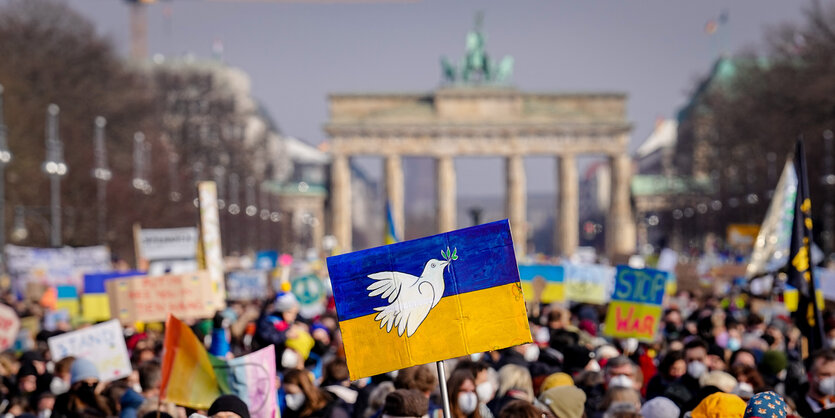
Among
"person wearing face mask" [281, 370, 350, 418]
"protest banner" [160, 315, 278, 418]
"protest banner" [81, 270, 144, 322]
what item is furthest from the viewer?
"protest banner" [81, 270, 144, 322]

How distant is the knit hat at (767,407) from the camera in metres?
6.71

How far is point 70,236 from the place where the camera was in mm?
46625

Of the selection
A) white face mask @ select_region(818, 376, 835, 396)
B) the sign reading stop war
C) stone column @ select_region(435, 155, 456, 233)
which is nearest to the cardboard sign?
the sign reading stop war

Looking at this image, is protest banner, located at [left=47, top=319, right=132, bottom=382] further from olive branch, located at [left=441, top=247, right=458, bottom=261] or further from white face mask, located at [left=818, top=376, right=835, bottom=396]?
white face mask, located at [left=818, top=376, right=835, bottom=396]

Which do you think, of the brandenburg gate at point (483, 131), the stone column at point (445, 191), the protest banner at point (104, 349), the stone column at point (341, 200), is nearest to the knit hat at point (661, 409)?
the protest banner at point (104, 349)

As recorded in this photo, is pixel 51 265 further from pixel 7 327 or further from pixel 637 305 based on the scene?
pixel 637 305

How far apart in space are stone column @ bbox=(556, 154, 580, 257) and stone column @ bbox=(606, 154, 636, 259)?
99.5 inches

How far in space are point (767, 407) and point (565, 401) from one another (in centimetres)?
200

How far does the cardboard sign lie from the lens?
1453 centimetres

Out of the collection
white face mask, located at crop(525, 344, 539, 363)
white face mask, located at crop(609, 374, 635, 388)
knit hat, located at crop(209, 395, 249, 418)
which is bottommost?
white face mask, located at crop(525, 344, 539, 363)

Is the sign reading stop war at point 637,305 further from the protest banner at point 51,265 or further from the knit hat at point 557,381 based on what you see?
the protest banner at point 51,265

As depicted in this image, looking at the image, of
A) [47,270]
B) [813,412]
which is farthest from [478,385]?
[47,270]

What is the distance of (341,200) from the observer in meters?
102

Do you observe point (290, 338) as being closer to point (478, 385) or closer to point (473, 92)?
point (478, 385)
